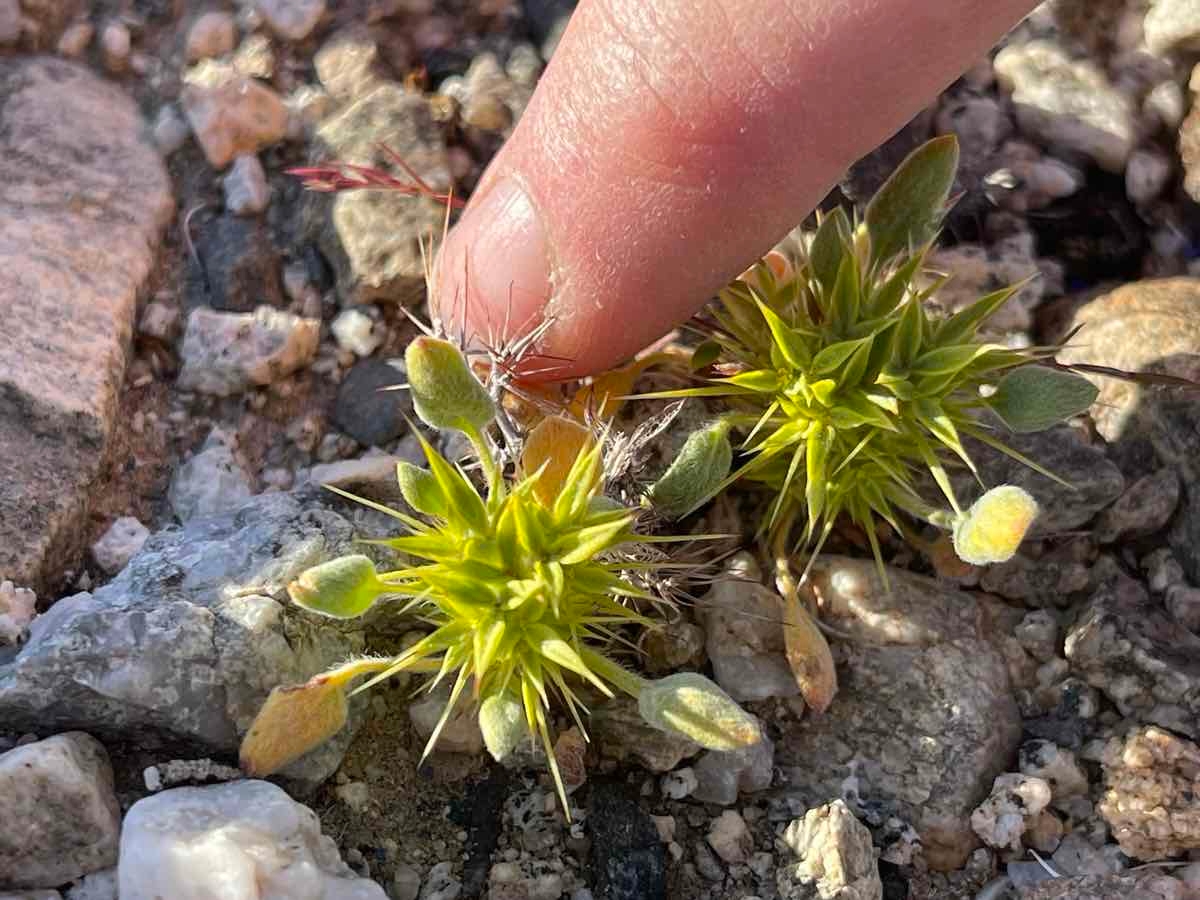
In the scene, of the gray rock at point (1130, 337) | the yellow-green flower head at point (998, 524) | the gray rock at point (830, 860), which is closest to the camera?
the yellow-green flower head at point (998, 524)

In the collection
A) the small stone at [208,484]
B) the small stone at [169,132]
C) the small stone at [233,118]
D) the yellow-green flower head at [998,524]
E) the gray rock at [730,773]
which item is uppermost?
the small stone at [169,132]

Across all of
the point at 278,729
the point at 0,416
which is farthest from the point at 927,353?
the point at 0,416

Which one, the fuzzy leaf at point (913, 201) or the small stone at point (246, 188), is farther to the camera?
the small stone at point (246, 188)

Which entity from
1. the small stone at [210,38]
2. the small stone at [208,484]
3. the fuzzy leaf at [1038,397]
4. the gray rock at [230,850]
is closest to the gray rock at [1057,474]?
the fuzzy leaf at [1038,397]

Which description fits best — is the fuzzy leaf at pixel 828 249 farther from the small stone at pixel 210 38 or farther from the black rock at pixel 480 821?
the small stone at pixel 210 38

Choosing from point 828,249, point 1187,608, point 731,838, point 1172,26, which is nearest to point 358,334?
point 828,249

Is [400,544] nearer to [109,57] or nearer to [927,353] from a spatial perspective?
[927,353]

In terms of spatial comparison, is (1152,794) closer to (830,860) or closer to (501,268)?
(830,860)
